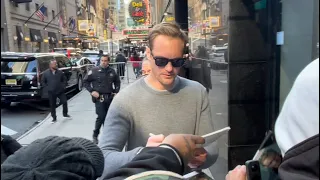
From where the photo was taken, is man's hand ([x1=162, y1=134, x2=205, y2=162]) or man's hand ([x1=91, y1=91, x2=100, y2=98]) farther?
man's hand ([x1=91, y1=91, x2=100, y2=98])

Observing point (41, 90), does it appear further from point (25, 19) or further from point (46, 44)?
point (46, 44)

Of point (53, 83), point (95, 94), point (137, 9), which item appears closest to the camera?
point (95, 94)

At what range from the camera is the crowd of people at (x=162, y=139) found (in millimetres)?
749

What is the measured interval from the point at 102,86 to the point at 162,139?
6.07 meters

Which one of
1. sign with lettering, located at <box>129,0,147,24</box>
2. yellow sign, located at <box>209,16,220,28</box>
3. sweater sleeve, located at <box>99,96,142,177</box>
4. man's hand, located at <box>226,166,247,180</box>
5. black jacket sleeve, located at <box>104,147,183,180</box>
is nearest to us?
black jacket sleeve, located at <box>104,147,183,180</box>

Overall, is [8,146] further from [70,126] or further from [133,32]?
[133,32]

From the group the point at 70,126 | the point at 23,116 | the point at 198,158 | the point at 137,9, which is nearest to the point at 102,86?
the point at 70,126

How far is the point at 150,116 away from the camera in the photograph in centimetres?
Answer: 180

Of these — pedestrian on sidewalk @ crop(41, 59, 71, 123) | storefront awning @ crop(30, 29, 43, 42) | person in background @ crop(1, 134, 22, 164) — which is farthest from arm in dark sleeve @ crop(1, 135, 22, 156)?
storefront awning @ crop(30, 29, 43, 42)

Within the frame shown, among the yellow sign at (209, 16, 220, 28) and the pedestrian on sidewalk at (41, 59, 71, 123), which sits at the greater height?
the yellow sign at (209, 16, 220, 28)

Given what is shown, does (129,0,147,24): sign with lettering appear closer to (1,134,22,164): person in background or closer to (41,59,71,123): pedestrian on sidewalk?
(41,59,71,123): pedestrian on sidewalk

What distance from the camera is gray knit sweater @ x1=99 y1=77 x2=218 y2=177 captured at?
1742 mm

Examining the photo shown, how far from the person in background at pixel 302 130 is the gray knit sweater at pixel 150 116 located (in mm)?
910

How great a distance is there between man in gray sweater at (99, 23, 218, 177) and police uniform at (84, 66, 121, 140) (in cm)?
527
